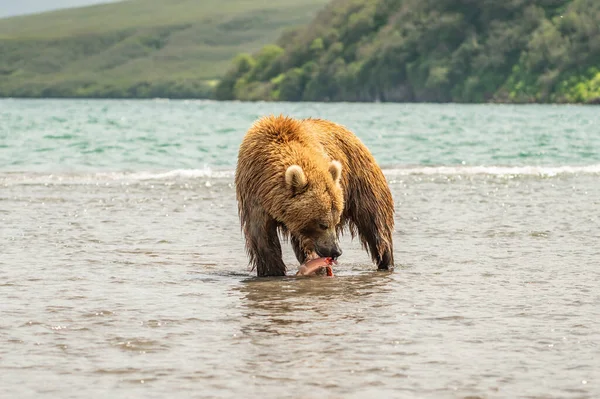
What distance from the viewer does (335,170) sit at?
9.74 m

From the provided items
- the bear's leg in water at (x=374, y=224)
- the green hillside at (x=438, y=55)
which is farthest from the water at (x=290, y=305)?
the green hillside at (x=438, y=55)

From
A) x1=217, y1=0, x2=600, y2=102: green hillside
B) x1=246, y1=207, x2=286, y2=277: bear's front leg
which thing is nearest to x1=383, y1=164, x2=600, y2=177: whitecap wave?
x1=246, y1=207, x2=286, y2=277: bear's front leg

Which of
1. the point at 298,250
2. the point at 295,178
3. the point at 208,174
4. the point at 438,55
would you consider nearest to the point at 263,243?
the point at 298,250

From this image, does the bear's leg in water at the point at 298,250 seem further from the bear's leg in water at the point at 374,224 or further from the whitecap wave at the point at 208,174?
the whitecap wave at the point at 208,174

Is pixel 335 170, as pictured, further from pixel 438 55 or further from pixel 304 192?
pixel 438 55

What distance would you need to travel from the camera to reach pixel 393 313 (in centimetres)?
813

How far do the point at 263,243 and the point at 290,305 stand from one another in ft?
5.15

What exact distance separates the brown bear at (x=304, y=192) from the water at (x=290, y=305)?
0.36 metres

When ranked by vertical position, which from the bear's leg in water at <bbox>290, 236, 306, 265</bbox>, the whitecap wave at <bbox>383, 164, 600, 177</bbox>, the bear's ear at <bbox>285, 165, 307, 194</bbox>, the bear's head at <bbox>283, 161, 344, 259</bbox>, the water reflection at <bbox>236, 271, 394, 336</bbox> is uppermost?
the bear's ear at <bbox>285, 165, 307, 194</bbox>

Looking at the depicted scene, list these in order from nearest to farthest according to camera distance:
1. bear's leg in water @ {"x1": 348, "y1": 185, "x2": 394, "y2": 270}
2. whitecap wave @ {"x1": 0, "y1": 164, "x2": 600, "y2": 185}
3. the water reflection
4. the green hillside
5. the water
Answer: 1. the water
2. the water reflection
3. bear's leg in water @ {"x1": 348, "y1": 185, "x2": 394, "y2": 270}
4. whitecap wave @ {"x1": 0, "y1": 164, "x2": 600, "y2": 185}
5. the green hillside

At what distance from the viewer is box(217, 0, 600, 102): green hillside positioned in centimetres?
12219

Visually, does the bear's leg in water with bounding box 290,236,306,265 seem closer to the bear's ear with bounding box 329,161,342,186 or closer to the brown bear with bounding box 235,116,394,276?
the brown bear with bounding box 235,116,394,276

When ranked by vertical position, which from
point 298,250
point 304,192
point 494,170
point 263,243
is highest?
point 304,192

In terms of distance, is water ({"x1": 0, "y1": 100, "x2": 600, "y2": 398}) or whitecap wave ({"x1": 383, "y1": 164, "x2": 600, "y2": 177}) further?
whitecap wave ({"x1": 383, "y1": 164, "x2": 600, "y2": 177})
